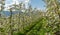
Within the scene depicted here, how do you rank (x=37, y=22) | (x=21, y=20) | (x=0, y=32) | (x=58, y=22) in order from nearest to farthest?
1. (x=37, y=22)
2. (x=0, y=32)
3. (x=58, y=22)
4. (x=21, y=20)

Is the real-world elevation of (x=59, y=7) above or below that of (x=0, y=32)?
above

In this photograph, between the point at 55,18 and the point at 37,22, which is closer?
the point at 37,22

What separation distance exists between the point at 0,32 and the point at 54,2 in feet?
24.6

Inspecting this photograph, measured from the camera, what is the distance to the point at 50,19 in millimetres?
20891

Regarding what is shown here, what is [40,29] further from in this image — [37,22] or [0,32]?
[0,32]

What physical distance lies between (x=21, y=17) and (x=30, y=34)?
1614cm

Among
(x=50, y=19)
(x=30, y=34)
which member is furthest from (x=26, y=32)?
(x=50, y=19)

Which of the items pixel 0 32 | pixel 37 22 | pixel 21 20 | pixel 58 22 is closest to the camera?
pixel 37 22

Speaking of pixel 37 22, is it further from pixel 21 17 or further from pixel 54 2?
pixel 21 17

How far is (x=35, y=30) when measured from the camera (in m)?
13.2

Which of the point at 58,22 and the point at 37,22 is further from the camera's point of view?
the point at 58,22

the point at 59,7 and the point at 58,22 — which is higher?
the point at 59,7

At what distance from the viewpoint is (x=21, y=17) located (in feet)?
95.8

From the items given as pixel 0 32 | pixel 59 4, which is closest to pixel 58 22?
pixel 59 4
